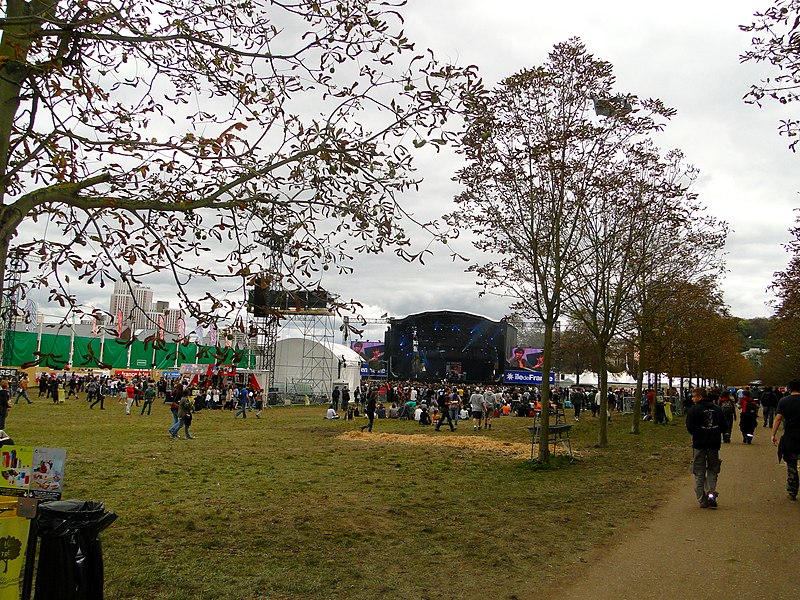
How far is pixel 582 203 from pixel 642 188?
173 inches

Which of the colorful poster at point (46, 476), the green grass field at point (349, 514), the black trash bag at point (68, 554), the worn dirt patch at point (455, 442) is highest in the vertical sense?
the colorful poster at point (46, 476)

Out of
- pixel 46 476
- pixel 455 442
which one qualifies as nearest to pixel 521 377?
pixel 455 442

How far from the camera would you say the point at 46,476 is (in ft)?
15.2

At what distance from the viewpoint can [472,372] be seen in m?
67.9

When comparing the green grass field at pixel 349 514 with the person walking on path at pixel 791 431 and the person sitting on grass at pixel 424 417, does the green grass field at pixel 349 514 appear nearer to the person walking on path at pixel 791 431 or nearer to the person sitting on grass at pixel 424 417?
the person walking on path at pixel 791 431

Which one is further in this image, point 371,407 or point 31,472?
point 371,407

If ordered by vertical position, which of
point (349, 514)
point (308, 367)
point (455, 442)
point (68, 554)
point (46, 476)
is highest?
point (308, 367)

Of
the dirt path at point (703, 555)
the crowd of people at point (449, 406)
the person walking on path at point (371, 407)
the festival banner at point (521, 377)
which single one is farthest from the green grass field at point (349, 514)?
the festival banner at point (521, 377)

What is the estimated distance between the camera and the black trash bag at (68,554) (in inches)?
175

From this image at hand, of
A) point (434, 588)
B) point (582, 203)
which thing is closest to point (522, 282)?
point (582, 203)

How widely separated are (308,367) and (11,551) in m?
44.3

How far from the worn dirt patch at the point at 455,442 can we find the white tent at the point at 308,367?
24.4 meters

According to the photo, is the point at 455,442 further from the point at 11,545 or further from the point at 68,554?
the point at 11,545

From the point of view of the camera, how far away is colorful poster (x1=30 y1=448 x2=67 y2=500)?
15.1 ft
